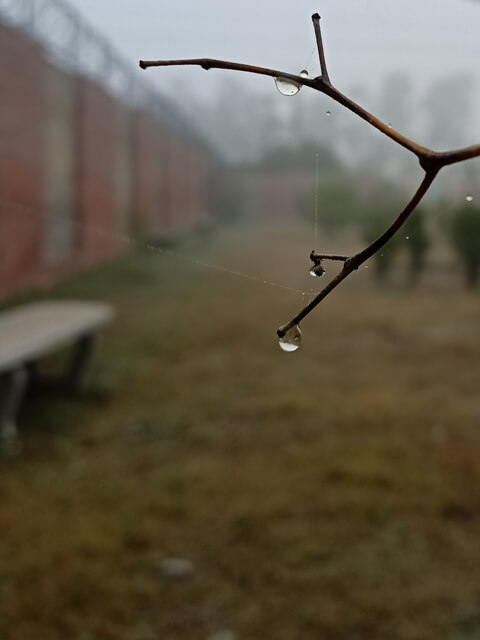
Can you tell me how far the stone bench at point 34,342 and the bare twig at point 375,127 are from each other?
1658mm

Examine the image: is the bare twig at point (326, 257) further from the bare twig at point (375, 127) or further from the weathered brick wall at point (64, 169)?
the weathered brick wall at point (64, 169)

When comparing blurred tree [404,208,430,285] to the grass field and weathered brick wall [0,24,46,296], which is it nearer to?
the grass field

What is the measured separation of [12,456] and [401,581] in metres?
0.95

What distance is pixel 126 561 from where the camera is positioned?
4.18 feet

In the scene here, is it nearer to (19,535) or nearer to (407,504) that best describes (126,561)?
(19,535)

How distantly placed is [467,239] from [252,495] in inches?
120

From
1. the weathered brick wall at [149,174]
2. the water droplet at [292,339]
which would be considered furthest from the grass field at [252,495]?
the weathered brick wall at [149,174]

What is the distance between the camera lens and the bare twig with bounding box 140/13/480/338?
119 mm

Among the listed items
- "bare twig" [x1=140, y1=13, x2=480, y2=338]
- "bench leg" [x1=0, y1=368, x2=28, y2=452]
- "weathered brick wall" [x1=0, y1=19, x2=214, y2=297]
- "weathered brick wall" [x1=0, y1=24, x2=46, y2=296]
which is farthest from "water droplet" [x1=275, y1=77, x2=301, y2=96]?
"weathered brick wall" [x1=0, y1=24, x2=46, y2=296]

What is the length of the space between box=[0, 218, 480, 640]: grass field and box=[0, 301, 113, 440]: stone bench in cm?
9

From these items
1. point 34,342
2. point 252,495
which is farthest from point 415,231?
point 252,495

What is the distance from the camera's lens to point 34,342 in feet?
6.10

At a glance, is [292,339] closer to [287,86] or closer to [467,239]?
[287,86]

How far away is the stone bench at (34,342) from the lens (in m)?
1.80
